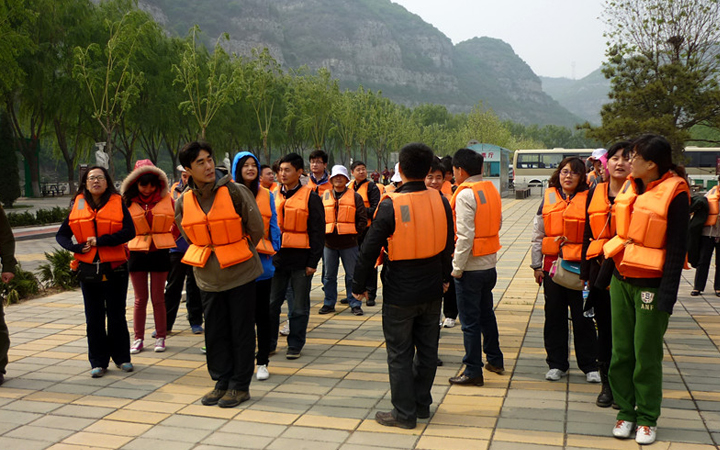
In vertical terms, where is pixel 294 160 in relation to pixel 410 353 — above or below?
above

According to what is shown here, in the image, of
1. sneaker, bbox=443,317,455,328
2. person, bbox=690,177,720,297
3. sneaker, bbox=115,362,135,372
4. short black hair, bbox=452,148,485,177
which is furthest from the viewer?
person, bbox=690,177,720,297

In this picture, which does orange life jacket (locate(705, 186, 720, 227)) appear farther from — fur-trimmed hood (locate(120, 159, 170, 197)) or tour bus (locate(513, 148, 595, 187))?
tour bus (locate(513, 148, 595, 187))

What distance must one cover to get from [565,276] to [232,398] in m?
2.73

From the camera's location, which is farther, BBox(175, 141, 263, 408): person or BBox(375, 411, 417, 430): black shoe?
BBox(175, 141, 263, 408): person

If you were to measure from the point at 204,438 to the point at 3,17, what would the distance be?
2246 cm

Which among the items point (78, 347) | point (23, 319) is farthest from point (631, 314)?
point (23, 319)

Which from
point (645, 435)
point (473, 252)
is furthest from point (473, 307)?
point (645, 435)

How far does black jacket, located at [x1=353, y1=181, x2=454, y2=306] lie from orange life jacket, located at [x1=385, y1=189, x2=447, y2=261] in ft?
0.13

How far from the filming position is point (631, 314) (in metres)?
4.19

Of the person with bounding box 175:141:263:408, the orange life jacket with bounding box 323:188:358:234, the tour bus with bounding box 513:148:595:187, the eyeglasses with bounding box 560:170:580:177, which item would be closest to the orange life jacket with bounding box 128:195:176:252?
the person with bounding box 175:141:263:408

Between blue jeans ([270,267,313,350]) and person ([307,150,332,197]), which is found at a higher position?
person ([307,150,332,197])

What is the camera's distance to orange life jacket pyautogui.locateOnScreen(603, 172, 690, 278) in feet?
12.9

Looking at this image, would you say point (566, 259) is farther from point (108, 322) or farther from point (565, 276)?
point (108, 322)

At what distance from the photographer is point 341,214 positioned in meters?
8.10
